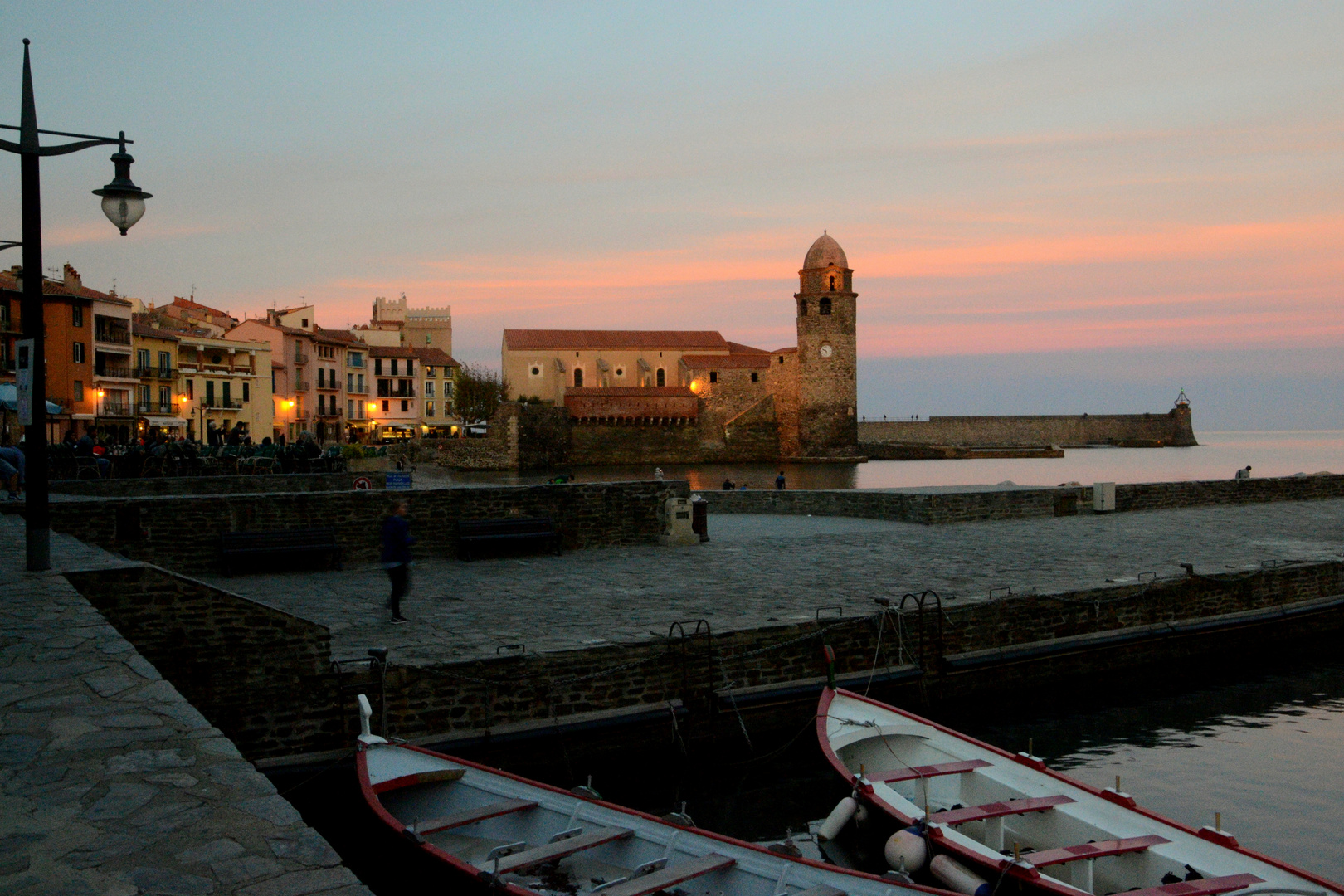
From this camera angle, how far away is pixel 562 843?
619cm

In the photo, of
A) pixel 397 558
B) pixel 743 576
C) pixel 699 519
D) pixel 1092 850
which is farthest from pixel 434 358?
pixel 1092 850

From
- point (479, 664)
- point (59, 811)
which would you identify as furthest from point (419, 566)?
point (59, 811)

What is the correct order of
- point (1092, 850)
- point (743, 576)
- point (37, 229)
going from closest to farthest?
point (1092, 850)
point (37, 229)
point (743, 576)

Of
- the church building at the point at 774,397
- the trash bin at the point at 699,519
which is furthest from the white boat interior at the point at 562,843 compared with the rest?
the church building at the point at 774,397

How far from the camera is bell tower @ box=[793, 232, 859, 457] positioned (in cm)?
7681

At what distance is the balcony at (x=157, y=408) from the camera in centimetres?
4953

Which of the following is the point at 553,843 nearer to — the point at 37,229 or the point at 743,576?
the point at 37,229

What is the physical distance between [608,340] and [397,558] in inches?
3140

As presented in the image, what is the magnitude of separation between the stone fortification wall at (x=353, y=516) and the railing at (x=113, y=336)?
36.2m

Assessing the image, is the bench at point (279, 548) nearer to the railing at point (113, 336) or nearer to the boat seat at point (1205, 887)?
the boat seat at point (1205, 887)

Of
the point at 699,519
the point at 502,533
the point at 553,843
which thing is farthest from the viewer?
the point at 699,519

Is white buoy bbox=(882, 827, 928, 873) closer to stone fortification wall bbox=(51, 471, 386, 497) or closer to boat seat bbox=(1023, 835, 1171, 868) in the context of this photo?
boat seat bbox=(1023, 835, 1171, 868)

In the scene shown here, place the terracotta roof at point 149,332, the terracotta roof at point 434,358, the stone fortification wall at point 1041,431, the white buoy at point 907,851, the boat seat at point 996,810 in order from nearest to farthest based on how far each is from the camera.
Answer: the white buoy at point 907,851, the boat seat at point 996,810, the terracotta roof at point 149,332, the terracotta roof at point 434,358, the stone fortification wall at point 1041,431

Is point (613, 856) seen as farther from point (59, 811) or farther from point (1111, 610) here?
point (1111, 610)
